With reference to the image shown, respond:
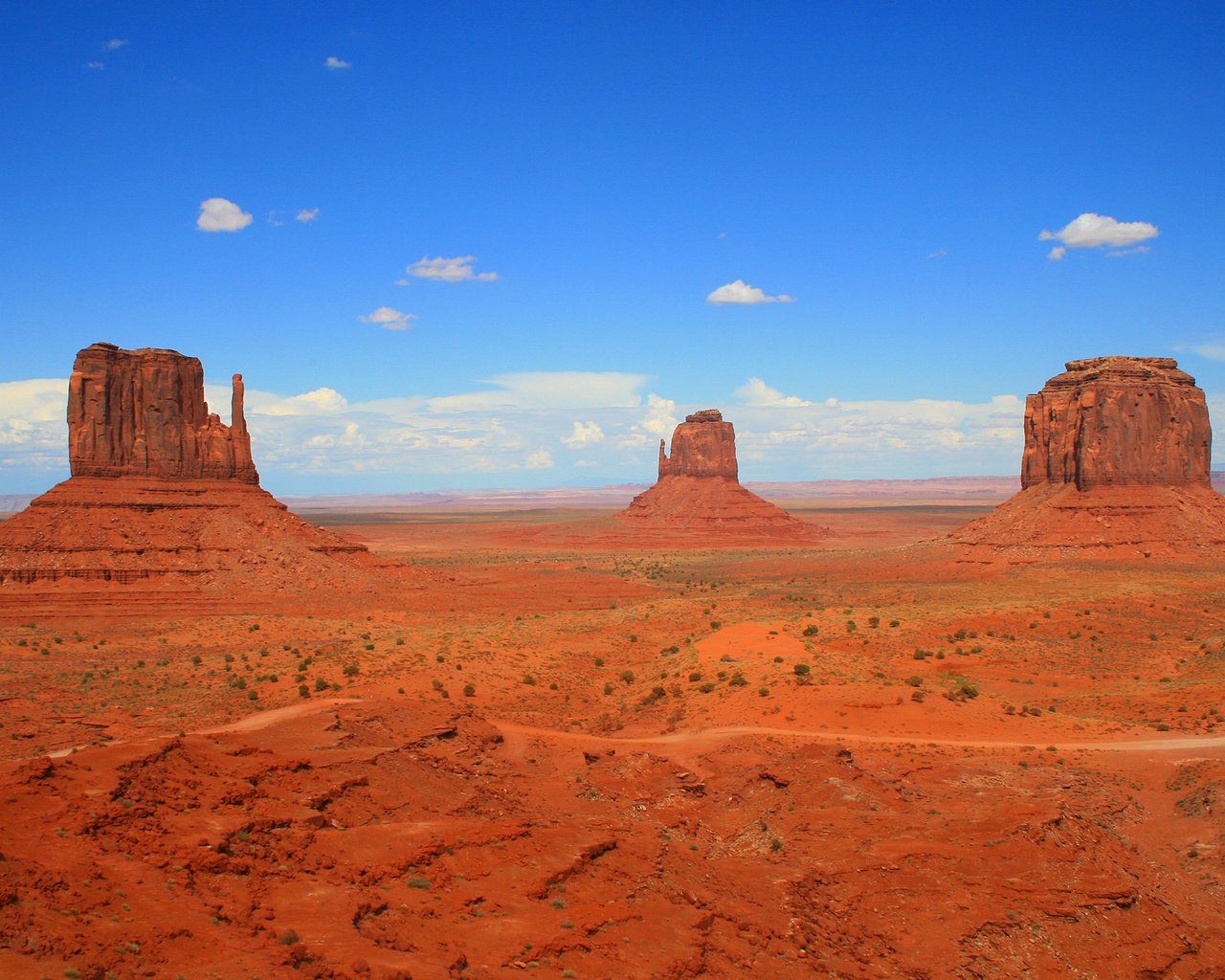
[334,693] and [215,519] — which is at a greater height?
[215,519]

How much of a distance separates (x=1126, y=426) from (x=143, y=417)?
63813mm

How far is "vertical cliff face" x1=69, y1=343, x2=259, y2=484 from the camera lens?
5409cm

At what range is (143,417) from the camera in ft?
183

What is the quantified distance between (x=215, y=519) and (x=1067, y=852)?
162ft

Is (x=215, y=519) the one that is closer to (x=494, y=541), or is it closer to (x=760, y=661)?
(x=760, y=661)

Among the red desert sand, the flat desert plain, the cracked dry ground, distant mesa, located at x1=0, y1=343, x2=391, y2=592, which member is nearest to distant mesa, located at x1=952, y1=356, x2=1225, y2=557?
the red desert sand

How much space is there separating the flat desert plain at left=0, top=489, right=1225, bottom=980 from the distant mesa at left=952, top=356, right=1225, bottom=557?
77.2ft

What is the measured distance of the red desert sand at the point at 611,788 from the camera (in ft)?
43.3

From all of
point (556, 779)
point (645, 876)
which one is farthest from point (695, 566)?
point (645, 876)

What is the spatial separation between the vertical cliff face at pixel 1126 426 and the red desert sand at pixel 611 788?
22.2m

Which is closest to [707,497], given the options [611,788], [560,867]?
[611,788]

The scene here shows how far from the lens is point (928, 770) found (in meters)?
23.5

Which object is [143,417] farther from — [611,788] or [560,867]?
[560,867]

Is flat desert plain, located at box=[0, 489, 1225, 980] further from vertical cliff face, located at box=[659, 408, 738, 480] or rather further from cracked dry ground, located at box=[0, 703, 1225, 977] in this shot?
vertical cliff face, located at box=[659, 408, 738, 480]
